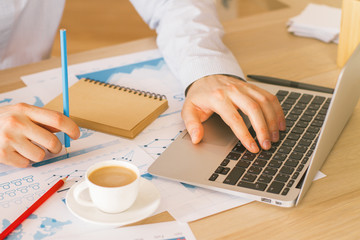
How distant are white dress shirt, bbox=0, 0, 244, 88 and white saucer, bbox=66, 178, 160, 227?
40cm

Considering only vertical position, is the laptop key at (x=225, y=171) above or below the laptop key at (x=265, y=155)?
above

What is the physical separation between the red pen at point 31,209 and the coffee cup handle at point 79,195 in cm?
7

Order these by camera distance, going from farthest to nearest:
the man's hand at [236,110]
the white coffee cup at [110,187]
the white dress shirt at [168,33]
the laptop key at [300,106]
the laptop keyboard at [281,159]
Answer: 1. the white dress shirt at [168,33]
2. the laptop key at [300,106]
3. the man's hand at [236,110]
4. the laptop keyboard at [281,159]
5. the white coffee cup at [110,187]

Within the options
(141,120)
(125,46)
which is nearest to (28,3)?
(125,46)

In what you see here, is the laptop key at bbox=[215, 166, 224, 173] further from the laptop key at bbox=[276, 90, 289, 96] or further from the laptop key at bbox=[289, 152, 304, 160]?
the laptop key at bbox=[276, 90, 289, 96]

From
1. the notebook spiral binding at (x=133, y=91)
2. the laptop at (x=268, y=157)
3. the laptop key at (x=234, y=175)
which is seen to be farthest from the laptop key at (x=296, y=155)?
the notebook spiral binding at (x=133, y=91)

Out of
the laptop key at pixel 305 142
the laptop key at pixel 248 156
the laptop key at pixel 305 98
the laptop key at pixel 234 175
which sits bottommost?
the laptop key at pixel 305 98

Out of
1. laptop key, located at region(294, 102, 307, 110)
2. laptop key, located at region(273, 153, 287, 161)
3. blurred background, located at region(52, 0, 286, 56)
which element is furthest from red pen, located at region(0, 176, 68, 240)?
blurred background, located at region(52, 0, 286, 56)

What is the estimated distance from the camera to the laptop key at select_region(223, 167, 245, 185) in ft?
2.44

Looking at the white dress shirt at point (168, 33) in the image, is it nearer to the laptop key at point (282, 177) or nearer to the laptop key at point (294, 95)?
the laptop key at point (294, 95)

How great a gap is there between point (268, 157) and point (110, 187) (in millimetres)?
297

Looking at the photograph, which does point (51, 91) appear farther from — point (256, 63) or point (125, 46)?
point (256, 63)

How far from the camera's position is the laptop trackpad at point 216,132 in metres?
0.86

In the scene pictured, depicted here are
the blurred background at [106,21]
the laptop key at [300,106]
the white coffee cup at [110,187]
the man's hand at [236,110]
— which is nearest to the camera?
the white coffee cup at [110,187]
